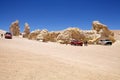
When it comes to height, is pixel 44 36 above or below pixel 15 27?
below

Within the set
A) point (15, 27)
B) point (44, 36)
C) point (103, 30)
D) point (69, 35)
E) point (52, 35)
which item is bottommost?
point (69, 35)

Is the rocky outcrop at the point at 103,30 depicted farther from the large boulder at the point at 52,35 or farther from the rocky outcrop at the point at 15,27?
the rocky outcrop at the point at 15,27

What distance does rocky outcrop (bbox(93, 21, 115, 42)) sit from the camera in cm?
5203

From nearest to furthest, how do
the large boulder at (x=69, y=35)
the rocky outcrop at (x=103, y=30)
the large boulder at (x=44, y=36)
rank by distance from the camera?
the large boulder at (x=69, y=35) → the rocky outcrop at (x=103, y=30) → the large boulder at (x=44, y=36)

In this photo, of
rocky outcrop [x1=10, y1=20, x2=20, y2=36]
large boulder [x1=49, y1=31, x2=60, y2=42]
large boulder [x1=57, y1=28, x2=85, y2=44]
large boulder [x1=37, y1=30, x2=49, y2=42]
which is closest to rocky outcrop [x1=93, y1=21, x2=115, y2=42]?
large boulder [x1=57, y1=28, x2=85, y2=44]

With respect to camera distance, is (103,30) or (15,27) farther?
(15,27)

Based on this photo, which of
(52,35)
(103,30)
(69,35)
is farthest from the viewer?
(52,35)

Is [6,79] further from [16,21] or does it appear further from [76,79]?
[16,21]

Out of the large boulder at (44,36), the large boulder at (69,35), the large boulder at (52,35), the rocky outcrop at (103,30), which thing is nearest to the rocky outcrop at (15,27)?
the large boulder at (44,36)

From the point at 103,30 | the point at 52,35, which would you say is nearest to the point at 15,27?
the point at 52,35

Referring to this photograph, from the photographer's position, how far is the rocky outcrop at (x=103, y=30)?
52.0 m

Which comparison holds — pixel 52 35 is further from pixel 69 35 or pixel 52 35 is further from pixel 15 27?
pixel 15 27

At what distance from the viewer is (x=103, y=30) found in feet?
176

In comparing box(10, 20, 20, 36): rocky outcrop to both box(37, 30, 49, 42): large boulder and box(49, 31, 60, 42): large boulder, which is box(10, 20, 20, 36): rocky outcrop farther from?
box(49, 31, 60, 42): large boulder
